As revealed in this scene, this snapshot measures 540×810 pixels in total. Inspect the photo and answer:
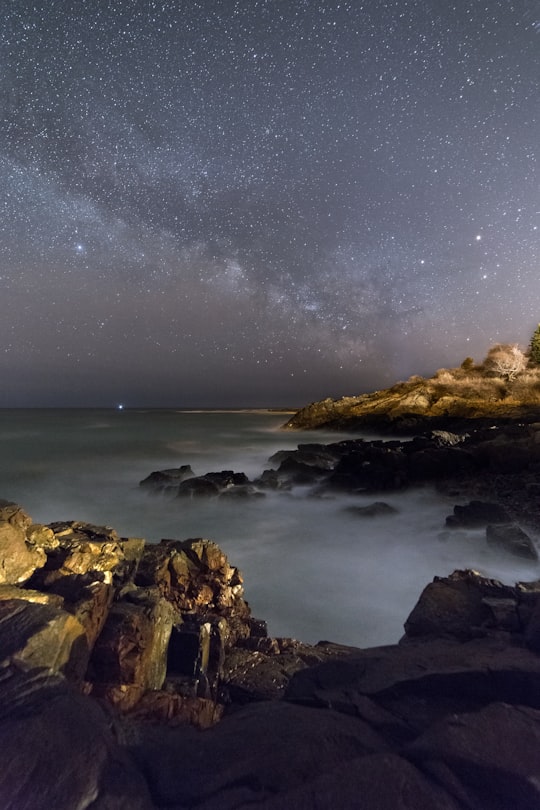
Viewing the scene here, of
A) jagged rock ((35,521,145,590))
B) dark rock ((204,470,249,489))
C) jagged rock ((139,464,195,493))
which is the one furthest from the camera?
jagged rock ((139,464,195,493))

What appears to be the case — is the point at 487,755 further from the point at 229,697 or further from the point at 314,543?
the point at 314,543

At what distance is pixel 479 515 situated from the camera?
37.3ft

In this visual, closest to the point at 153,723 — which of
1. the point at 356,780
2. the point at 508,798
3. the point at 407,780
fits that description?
the point at 356,780

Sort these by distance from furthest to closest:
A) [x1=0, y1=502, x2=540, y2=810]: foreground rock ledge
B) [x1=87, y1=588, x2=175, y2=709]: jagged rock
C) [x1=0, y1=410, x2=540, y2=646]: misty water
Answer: [x1=0, y1=410, x2=540, y2=646]: misty water → [x1=87, y1=588, x2=175, y2=709]: jagged rock → [x1=0, y1=502, x2=540, y2=810]: foreground rock ledge

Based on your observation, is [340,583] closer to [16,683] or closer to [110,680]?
[110,680]

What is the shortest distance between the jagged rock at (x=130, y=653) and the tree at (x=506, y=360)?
5373 cm

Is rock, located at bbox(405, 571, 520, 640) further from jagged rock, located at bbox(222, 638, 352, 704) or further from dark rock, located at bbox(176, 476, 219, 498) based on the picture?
dark rock, located at bbox(176, 476, 219, 498)

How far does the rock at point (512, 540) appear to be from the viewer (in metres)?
8.82

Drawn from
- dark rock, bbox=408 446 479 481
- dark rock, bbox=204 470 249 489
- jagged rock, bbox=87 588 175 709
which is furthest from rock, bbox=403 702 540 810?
dark rock, bbox=204 470 249 489

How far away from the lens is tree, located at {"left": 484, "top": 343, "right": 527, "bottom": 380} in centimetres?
4915

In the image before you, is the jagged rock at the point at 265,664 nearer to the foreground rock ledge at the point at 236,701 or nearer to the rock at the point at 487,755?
the foreground rock ledge at the point at 236,701

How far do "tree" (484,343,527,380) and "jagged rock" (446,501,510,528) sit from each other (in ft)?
143

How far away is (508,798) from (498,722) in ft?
1.95

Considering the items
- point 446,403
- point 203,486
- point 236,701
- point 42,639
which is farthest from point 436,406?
point 42,639
